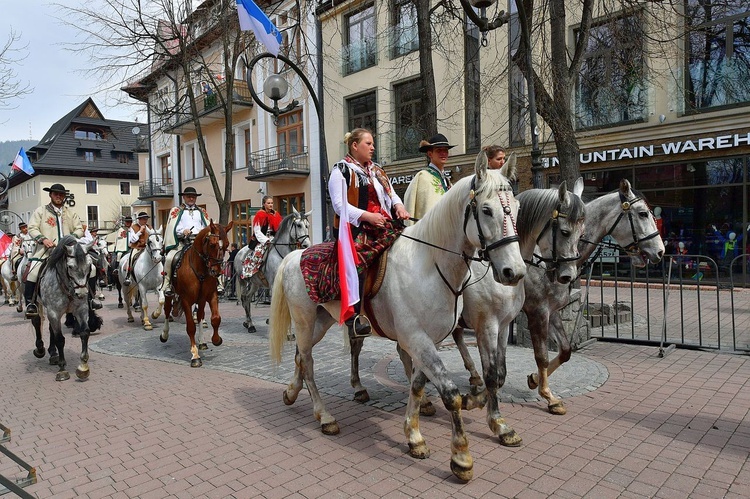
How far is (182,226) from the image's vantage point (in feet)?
28.8

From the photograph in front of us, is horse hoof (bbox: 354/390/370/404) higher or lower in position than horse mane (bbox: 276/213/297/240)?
lower

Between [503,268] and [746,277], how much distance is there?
13314 millimetres

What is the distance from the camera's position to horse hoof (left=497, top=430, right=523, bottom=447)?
13.1 ft

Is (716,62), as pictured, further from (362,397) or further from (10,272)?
(10,272)

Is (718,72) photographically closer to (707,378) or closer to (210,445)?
(707,378)

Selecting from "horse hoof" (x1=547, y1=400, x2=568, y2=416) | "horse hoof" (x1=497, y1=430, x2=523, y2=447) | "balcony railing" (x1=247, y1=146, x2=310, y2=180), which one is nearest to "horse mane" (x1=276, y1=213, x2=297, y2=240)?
"horse hoof" (x1=547, y1=400, x2=568, y2=416)

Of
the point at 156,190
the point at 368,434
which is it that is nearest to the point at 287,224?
the point at 368,434

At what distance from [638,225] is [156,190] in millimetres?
34249

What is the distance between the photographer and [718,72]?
1297 cm

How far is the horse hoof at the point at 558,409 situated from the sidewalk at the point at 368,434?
3.9 inches

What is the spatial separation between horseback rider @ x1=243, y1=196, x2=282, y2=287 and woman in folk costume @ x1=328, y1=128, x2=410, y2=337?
5.86 m

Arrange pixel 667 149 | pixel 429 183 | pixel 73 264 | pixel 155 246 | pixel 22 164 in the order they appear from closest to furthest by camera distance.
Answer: pixel 429 183
pixel 73 264
pixel 155 246
pixel 667 149
pixel 22 164

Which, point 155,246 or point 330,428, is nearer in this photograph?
point 330,428

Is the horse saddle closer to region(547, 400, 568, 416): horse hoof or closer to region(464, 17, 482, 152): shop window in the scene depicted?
region(547, 400, 568, 416): horse hoof
